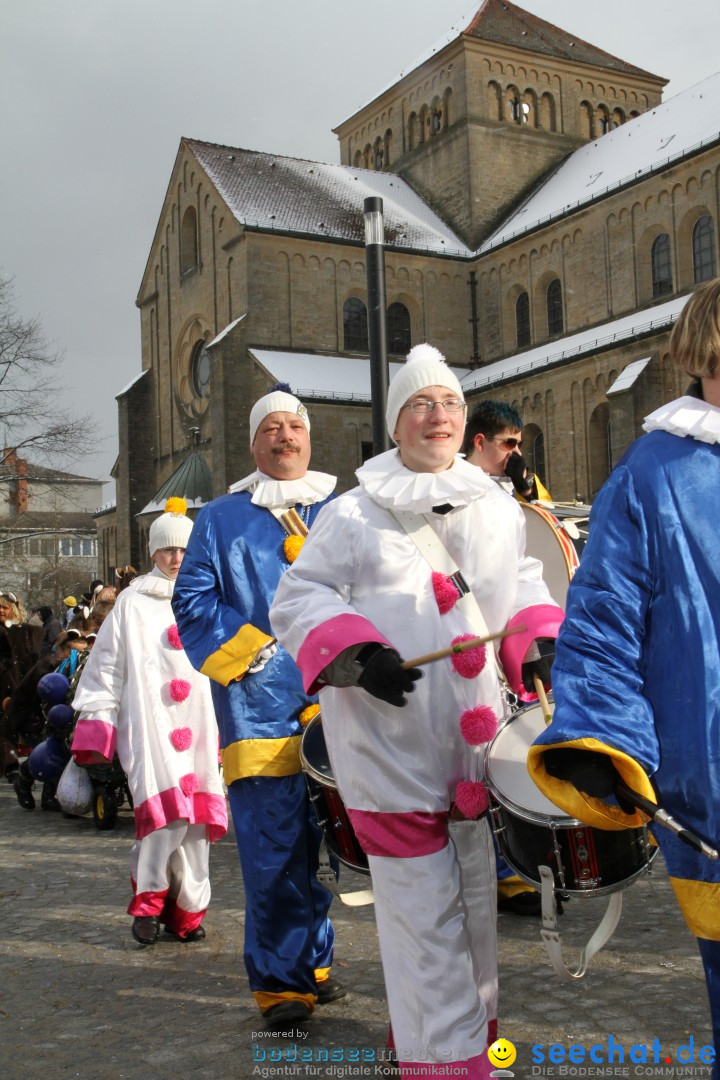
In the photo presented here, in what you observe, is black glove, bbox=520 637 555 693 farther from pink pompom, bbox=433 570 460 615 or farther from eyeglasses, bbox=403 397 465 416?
eyeglasses, bbox=403 397 465 416

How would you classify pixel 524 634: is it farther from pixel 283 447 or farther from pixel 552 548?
pixel 552 548

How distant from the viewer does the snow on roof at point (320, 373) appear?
35250 millimetres

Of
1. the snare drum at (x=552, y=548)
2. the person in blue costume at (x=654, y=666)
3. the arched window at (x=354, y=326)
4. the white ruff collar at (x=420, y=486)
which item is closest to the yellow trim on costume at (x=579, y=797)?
the person in blue costume at (x=654, y=666)

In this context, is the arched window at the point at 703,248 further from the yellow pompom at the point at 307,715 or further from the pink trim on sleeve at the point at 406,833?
the pink trim on sleeve at the point at 406,833

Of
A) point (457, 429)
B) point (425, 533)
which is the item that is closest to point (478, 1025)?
point (425, 533)

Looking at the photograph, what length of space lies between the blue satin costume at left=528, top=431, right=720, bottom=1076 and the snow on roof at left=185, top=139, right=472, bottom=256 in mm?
36982

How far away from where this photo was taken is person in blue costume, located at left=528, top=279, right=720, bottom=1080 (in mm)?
2229

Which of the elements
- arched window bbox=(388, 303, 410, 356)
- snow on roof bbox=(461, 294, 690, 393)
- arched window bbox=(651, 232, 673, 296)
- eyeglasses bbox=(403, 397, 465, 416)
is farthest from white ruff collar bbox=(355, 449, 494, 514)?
arched window bbox=(388, 303, 410, 356)

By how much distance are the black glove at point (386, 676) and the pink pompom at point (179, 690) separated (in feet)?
10.2

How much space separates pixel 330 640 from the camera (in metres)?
2.79

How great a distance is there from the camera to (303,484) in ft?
14.4

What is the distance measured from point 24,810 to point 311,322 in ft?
96.8

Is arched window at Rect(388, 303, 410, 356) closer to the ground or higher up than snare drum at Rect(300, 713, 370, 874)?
higher up

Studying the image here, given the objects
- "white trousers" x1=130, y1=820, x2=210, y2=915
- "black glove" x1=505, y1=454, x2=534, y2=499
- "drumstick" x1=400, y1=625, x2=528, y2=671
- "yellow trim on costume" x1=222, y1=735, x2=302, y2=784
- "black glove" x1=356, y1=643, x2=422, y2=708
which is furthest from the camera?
"black glove" x1=505, y1=454, x2=534, y2=499
